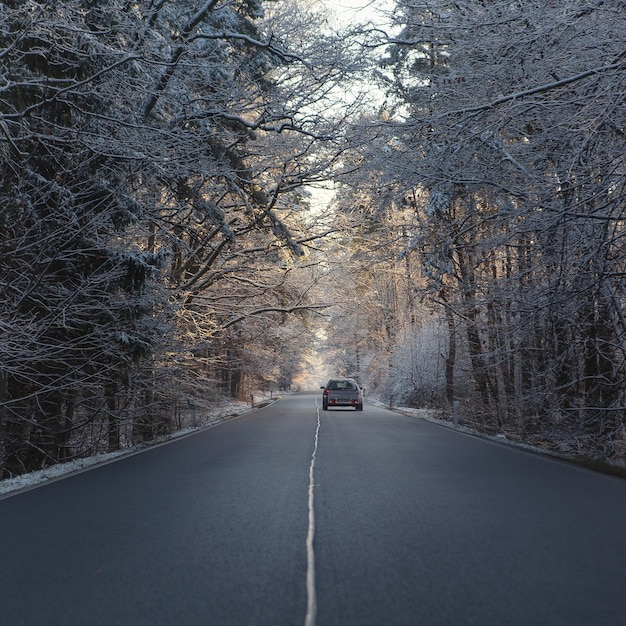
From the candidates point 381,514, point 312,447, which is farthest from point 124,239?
point 381,514

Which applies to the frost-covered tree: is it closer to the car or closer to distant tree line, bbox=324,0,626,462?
distant tree line, bbox=324,0,626,462

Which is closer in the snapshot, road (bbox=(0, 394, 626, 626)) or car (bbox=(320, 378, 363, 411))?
road (bbox=(0, 394, 626, 626))

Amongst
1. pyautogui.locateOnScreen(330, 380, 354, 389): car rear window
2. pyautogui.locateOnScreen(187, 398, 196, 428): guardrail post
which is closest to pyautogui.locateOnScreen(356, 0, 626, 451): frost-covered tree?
pyautogui.locateOnScreen(187, 398, 196, 428): guardrail post

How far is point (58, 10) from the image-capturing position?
8.97 m

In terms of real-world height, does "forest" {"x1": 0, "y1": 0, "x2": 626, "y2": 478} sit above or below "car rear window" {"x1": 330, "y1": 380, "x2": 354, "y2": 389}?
above

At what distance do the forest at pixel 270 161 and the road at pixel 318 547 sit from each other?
325cm

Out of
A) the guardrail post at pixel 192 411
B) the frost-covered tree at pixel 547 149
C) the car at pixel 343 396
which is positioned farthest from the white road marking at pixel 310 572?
the car at pixel 343 396

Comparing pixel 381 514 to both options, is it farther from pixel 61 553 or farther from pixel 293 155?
pixel 293 155

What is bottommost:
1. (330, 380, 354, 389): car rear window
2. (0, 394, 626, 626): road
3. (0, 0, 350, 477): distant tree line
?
(0, 394, 626, 626): road

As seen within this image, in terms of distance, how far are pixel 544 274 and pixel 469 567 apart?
10.7 meters

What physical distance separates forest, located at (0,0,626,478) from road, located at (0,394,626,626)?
3.25 meters

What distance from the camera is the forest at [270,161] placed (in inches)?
412

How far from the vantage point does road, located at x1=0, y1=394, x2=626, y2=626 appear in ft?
14.8

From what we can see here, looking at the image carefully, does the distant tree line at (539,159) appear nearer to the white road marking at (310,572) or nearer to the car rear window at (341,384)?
the white road marking at (310,572)
